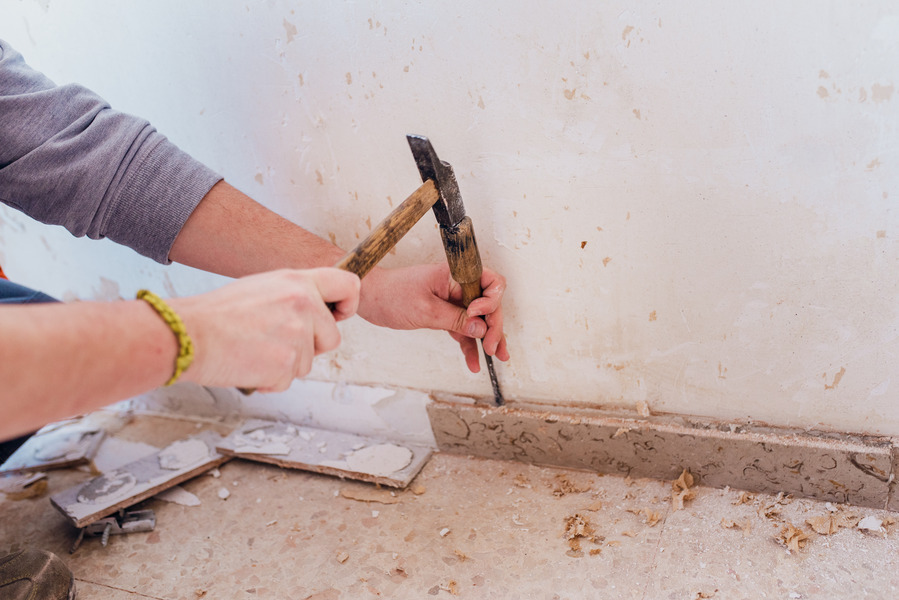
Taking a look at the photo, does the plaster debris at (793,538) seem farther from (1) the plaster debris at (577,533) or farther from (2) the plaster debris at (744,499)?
(1) the plaster debris at (577,533)

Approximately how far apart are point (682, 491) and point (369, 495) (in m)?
0.84

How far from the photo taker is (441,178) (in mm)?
1341

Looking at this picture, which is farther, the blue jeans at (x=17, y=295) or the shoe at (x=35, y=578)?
the blue jeans at (x=17, y=295)

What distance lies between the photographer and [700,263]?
1414 millimetres

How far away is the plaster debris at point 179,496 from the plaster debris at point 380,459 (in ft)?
1.57

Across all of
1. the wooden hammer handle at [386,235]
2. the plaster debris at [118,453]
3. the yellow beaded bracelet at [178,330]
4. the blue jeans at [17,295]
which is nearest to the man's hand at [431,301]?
the wooden hammer handle at [386,235]

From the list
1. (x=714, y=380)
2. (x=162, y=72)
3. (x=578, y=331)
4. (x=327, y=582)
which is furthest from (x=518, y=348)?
(x=162, y=72)

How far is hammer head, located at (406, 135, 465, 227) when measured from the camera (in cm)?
127

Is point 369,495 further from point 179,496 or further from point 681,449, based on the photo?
point 681,449

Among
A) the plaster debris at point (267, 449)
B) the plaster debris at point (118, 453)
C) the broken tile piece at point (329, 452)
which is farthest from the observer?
the plaster debris at point (118, 453)

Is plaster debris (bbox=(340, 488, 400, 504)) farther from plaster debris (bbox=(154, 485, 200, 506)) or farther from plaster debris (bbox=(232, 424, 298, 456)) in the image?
plaster debris (bbox=(154, 485, 200, 506))

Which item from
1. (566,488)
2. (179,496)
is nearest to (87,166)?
(179,496)

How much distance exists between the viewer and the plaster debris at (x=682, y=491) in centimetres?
158

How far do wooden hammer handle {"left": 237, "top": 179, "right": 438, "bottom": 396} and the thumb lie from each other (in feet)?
0.98
